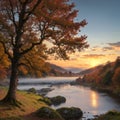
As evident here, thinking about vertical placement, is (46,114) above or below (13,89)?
below

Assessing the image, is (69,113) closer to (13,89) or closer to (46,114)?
(46,114)

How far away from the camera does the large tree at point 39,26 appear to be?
38.1 m

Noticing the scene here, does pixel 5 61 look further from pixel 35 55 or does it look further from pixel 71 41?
pixel 71 41

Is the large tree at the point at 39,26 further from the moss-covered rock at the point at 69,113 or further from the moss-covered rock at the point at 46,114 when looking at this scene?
the moss-covered rock at the point at 69,113

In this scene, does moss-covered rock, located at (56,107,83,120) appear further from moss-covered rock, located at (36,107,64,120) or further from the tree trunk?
the tree trunk

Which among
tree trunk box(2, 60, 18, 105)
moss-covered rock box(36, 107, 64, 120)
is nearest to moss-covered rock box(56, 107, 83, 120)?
moss-covered rock box(36, 107, 64, 120)

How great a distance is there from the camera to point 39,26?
38.9 metres

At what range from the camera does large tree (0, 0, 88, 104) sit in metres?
38.1

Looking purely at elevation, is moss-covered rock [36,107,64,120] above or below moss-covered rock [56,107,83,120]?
above

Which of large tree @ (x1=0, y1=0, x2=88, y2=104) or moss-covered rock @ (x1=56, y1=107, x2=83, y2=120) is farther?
moss-covered rock @ (x1=56, y1=107, x2=83, y2=120)

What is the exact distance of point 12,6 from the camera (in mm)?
39594

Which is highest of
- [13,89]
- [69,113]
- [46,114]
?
[13,89]

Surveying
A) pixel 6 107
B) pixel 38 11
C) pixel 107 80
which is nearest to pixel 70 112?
pixel 6 107

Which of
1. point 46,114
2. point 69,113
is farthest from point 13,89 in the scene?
point 69,113
